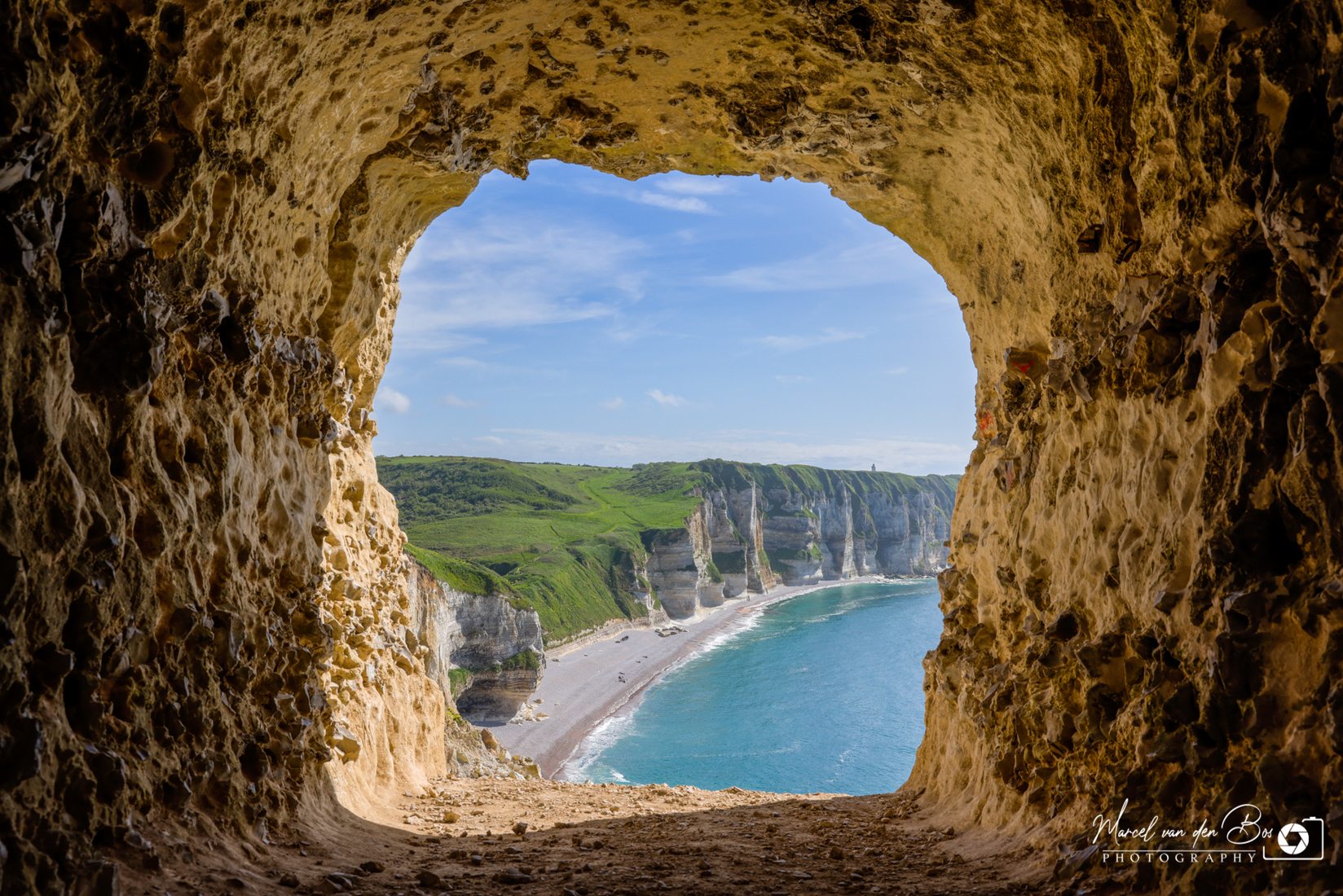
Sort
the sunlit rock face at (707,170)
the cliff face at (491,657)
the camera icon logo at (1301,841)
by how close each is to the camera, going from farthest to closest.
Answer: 1. the cliff face at (491,657)
2. the sunlit rock face at (707,170)
3. the camera icon logo at (1301,841)

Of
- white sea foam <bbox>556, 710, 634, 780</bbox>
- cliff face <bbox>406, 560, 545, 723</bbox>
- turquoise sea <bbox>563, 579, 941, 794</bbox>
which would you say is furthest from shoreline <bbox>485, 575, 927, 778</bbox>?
cliff face <bbox>406, 560, 545, 723</bbox>

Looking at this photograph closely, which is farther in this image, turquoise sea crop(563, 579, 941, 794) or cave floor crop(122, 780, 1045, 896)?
turquoise sea crop(563, 579, 941, 794)

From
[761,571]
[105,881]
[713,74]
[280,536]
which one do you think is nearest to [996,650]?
[713,74]

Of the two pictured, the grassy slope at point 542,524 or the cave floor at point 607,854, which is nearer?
the cave floor at point 607,854

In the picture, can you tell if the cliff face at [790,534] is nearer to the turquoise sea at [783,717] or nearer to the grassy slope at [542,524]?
the grassy slope at [542,524]

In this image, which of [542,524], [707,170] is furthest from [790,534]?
[707,170]

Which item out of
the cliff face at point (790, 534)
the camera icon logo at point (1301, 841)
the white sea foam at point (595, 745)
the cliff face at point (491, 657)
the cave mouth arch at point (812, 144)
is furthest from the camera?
the cliff face at point (790, 534)

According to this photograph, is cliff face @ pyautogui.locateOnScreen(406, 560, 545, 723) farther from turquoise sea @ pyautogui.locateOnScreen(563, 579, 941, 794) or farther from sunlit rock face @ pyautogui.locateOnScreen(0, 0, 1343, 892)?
sunlit rock face @ pyautogui.locateOnScreen(0, 0, 1343, 892)

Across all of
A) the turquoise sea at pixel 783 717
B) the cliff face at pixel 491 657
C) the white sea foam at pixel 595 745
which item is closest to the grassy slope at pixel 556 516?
the cliff face at pixel 491 657
